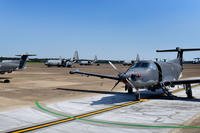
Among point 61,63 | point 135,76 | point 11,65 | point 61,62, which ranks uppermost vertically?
point 61,62

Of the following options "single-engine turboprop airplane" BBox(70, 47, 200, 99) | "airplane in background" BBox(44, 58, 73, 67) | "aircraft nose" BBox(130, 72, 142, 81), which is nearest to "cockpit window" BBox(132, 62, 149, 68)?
"single-engine turboprop airplane" BBox(70, 47, 200, 99)

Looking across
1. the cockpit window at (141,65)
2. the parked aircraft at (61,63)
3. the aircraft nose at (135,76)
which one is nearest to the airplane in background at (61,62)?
the parked aircraft at (61,63)

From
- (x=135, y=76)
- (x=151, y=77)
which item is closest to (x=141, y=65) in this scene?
(x=151, y=77)

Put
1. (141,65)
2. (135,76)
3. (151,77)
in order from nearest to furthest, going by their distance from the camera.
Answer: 1. (135,76)
2. (151,77)
3. (141,65)

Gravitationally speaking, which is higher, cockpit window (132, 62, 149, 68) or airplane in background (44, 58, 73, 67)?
airplane in background (44, 58, 73, 67)

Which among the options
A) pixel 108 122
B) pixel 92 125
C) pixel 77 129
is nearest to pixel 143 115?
pixel 108 122

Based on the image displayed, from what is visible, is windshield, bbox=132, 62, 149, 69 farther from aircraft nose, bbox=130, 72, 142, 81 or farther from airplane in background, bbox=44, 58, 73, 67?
airplane in background, bbox=44, 58, 73, 67

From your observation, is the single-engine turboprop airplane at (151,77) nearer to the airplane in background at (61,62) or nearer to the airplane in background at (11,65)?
the airplane in background at (11,65)

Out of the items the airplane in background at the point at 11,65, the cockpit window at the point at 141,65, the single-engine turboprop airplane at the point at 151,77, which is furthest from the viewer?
the airplane in background at the point at 11,65

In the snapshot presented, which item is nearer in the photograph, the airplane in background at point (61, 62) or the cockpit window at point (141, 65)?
the cockpit window at point (141, 65)

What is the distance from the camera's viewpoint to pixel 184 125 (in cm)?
1204

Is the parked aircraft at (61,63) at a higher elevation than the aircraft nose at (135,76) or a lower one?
higher

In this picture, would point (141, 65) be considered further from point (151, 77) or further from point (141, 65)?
point (151, 77)

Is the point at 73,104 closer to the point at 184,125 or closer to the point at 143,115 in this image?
the point at 143,115
